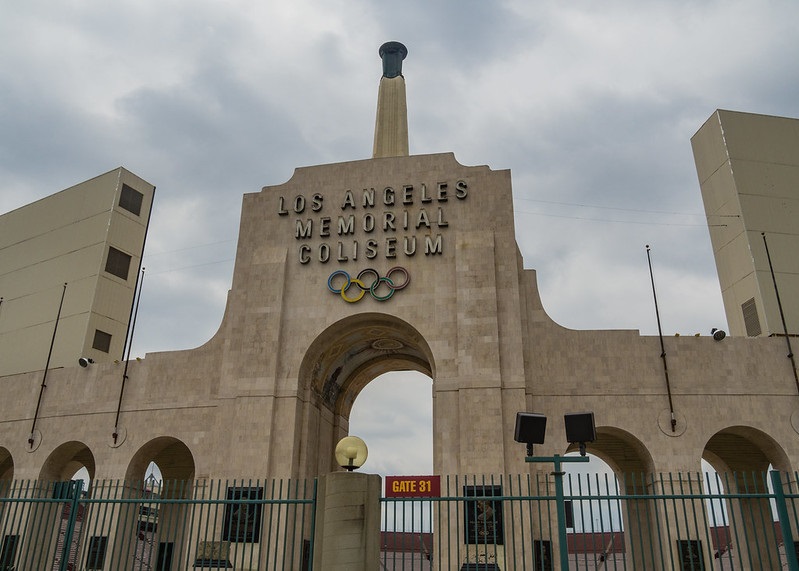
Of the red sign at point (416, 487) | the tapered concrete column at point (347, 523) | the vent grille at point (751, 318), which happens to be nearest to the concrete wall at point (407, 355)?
the red sign at point (416, 487)

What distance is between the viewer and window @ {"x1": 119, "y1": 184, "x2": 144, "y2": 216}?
129 feet

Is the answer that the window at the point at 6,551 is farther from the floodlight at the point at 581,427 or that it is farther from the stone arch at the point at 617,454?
the stone arch at the point at 617,454

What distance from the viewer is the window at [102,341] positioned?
36.6 meters

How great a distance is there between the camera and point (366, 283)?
1073 inches

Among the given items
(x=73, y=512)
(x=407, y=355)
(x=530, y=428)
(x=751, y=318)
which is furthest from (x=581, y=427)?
(x=751, y=318)

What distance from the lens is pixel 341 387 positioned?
104 feet

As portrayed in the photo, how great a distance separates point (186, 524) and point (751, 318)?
2500 cm

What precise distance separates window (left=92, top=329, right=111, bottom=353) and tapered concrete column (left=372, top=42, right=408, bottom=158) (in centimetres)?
1793

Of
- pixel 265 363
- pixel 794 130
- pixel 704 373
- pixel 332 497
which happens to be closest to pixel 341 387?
pixel 265 363

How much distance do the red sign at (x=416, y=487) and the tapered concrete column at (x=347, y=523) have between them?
9938 millimetres

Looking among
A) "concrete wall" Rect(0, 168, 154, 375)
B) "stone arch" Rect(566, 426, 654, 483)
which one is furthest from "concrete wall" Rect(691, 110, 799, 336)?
"concrete wall" Rect(0, 168, 154, 375)

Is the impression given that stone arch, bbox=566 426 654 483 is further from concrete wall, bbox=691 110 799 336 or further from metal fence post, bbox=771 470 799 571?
metal fence post, bbox=771 470 799 571

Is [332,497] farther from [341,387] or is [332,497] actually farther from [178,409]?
[341,387]

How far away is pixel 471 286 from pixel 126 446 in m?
15.3
